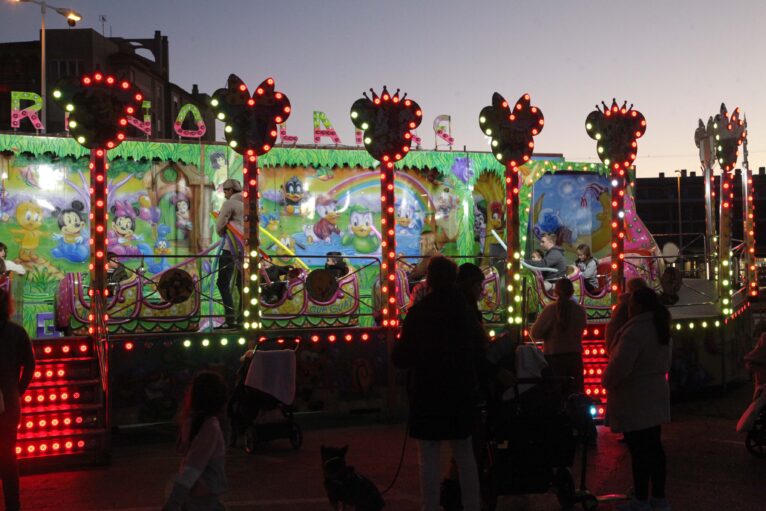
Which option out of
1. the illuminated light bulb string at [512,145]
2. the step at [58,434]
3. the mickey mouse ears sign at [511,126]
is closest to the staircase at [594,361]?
the illuminated light bulb string at [512,145]

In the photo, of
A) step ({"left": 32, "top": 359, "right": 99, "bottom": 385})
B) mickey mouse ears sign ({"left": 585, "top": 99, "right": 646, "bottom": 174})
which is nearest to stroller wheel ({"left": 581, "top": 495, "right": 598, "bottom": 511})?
step ({"left": 32, "top": 359, "right": 99, "bottom": 385})

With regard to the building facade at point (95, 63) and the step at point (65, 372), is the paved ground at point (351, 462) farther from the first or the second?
the building facade at point (95, 63)

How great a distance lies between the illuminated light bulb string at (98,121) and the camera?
39.4 feet

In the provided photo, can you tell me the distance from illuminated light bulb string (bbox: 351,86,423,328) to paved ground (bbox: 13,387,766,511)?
2.03 meters

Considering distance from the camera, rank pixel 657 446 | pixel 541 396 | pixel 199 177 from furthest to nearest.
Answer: pixel 199 177
pixel 541 396
pixel 657 446

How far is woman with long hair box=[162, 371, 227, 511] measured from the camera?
5.55 meters

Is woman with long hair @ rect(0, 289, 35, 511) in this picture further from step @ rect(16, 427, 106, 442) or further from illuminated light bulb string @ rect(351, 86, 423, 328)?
illuminated light bulb string @ rect(351, 86, 423, 328)

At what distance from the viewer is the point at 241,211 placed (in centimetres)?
1466

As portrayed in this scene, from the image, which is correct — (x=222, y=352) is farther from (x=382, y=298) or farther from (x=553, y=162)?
(x=553, y=162)

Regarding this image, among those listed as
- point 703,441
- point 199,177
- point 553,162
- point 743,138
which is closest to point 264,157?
point 199,177

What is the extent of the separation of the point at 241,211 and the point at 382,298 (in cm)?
256

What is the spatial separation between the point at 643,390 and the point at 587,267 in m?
13.6

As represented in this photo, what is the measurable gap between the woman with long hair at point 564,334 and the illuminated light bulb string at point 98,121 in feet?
17.0

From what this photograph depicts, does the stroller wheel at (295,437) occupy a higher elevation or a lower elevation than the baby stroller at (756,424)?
lower
